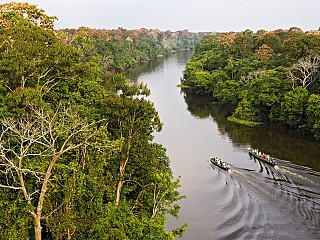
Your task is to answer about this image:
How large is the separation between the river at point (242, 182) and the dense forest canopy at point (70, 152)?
16.6 feet

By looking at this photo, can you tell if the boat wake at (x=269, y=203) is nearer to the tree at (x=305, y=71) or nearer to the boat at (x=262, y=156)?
the boat at (x=262, y=156)

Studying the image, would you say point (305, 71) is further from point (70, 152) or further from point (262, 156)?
point (70, 152)

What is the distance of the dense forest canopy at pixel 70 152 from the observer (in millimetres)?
13195

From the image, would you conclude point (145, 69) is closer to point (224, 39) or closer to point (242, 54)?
point (224, 39)

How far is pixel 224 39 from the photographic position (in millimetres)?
80562

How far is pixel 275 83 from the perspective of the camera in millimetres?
45438

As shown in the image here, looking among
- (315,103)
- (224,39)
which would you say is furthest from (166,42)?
(315,103)

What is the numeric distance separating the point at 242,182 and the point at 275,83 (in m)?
19.8

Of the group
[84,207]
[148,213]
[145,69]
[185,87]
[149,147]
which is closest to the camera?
[84,207]

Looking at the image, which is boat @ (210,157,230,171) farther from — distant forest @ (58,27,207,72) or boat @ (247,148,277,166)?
distant forest @ (58,27,207,72)

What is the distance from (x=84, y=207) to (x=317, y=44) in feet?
124

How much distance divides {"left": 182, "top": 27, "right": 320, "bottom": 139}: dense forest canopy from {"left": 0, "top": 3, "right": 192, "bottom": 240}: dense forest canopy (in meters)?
22.7

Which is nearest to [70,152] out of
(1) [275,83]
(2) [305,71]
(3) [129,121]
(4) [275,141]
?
(3) [129,121]

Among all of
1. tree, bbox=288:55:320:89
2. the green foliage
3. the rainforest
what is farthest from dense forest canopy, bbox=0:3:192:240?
tree, bbox=288:55:320:89
